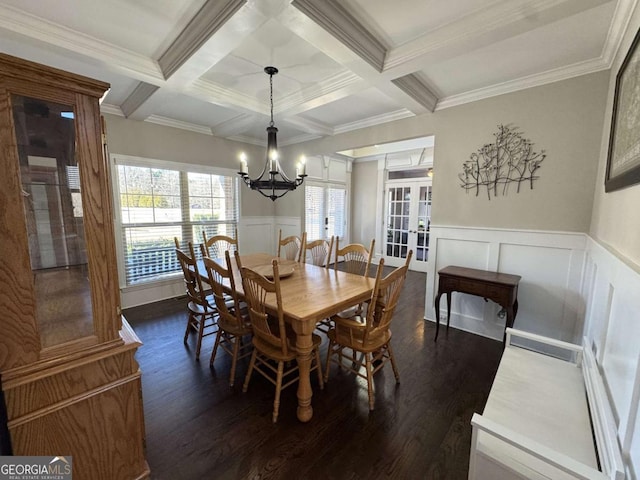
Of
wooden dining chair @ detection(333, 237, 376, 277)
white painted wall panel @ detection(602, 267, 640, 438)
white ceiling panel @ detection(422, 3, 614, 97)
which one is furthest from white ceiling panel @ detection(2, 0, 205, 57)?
white painted wall panel @ detection(602, 267, 640, 438)

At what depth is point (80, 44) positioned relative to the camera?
6.38 ft

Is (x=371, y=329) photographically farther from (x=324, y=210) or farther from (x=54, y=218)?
(x=324, y=210)

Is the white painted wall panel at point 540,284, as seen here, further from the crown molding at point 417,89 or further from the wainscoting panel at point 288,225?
A: the wainscoting panel at point 288,225

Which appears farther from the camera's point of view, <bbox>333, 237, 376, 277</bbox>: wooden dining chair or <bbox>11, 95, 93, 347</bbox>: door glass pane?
<bbox>333, 237, 376, 277</bbox>: wooden dining chair

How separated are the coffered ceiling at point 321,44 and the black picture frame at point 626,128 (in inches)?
13.3

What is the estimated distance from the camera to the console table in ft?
7.96

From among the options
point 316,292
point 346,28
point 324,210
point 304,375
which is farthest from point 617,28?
point 324,210

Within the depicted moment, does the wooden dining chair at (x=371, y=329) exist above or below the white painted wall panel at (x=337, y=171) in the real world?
below

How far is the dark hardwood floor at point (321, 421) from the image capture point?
1.47 metres

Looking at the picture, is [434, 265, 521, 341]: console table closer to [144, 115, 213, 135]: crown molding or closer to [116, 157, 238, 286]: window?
[116, 157, 238, 286]: window

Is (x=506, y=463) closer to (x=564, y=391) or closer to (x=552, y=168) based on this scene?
(x=564, y=391)

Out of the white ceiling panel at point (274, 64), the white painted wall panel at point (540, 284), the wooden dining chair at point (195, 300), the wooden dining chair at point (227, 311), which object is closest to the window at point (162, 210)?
the wooden dining chair at point (195, 300)

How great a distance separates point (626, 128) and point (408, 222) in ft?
14.9

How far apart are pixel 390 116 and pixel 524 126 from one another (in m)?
1.44
